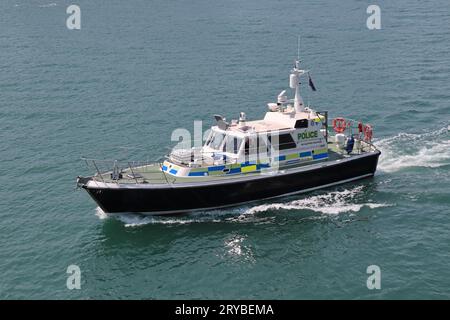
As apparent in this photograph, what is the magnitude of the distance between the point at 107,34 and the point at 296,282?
59.7 metres

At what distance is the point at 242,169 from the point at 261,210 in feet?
8.82

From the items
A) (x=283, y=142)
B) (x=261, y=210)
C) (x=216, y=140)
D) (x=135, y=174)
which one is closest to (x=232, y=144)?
(x=216, y=140)

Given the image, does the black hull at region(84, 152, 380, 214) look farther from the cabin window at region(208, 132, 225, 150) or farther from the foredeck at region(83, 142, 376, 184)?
the cabin window at region(208, 132, 225, 150)

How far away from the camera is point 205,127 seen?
4700 centimetres

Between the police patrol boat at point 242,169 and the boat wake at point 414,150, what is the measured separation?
8.39 feet

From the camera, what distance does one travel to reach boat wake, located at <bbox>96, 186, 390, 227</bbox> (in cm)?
3275

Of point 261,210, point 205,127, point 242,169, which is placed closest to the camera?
point 261,210

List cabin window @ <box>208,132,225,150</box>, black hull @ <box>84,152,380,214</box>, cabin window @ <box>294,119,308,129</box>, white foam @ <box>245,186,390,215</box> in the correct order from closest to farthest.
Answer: black hull @ <box>84,152,380,214</box> < white foam @ <box>245,186,390,215</box> < cabin window @ <box>208,132,225,150</box> < cabin window @ <box>294,119,308,129</box>

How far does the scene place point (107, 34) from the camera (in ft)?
258

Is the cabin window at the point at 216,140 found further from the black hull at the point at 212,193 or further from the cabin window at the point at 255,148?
the black hull at the point at 212,193

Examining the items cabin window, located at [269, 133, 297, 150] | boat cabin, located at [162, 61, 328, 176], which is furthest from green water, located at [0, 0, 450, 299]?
cabin window, located at [269, 133, 297, 150]

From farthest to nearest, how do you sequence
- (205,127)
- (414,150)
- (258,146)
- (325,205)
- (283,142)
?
1. (205,127)
2. (414,150)
3. (283,142)
4. (258,146)
5. (325,205)

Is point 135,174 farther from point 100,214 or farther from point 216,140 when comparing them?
point 216,140
